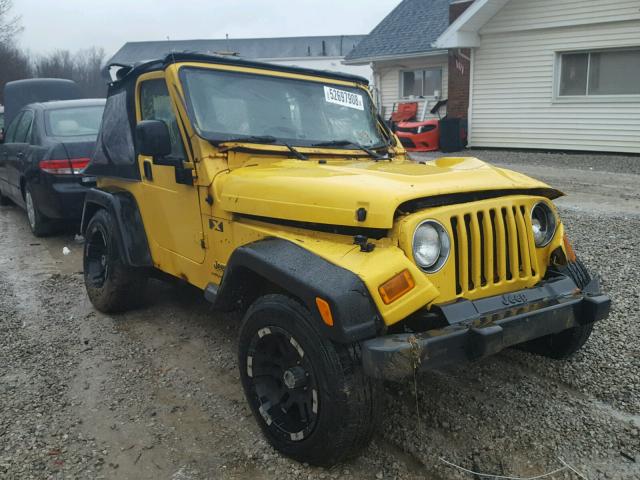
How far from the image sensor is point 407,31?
790 inches

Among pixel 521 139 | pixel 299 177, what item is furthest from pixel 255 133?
pixel 521 139

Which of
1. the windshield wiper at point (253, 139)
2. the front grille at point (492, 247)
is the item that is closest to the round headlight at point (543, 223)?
the front grille at point (492, 247)

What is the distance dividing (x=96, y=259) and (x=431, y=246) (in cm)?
340

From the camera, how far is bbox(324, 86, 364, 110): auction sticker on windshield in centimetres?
423

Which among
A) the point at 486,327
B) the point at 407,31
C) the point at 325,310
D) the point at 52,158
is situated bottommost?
the point at 486,327

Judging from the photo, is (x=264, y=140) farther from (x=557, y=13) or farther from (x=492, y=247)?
(x=557, y=13)

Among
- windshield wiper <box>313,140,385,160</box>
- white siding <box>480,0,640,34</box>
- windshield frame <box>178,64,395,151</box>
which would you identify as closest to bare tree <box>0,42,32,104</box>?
white siding <box>480,0,640,34</box>

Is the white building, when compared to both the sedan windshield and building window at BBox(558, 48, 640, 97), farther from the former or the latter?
the sedan windshield

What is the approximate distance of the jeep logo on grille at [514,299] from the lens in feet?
9.16

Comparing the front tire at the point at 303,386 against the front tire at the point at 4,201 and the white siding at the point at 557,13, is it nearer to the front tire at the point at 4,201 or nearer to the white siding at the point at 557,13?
the front tire at the point at 4,201

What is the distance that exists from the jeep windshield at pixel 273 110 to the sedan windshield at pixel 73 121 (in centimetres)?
438

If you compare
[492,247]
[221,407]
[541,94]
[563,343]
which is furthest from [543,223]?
[541,94]

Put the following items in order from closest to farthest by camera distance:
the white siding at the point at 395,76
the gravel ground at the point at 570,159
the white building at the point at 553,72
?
the gravel ground at the point at 570,159 → the white building at the point at 553,72 → the white siding at the point at 395,76

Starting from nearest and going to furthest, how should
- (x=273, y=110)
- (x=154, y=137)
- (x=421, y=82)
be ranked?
(x=154, y=137) < (x=273, y=110) < (x=421, y=82)
